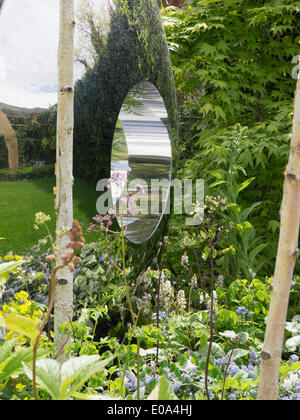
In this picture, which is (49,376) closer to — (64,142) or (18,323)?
(18,323)

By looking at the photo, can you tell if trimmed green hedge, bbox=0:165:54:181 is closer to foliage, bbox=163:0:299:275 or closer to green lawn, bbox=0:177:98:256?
green lawn, bbox=0:177:98:256

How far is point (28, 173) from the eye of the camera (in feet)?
5.24

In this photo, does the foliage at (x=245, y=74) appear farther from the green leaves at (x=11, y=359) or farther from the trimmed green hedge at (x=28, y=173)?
the green leaves at (x=11, y=359)

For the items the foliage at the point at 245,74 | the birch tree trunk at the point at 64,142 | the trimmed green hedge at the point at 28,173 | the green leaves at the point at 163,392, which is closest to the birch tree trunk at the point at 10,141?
the trimmed green hedge at the point at 28,173

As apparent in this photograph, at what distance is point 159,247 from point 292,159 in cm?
190

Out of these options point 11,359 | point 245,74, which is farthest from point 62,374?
point 245,74

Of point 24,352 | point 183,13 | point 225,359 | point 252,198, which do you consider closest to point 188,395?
point 225,359

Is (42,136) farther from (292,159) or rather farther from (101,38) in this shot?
(292,159)

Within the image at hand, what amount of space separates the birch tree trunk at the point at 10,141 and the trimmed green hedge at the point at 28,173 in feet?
0.07

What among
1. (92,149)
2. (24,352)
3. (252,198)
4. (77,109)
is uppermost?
(77,109)

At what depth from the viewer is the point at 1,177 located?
1.54 m

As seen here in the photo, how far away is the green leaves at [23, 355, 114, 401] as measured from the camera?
2.56 feet

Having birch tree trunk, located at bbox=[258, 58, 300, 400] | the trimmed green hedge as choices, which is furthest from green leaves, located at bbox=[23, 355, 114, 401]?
the trimmed green hedge

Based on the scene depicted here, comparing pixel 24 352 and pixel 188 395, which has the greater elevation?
pixel 24 352
